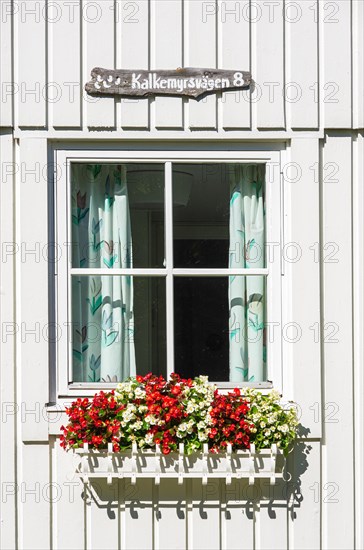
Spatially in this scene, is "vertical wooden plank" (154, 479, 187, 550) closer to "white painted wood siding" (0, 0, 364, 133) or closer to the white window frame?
the white window frame

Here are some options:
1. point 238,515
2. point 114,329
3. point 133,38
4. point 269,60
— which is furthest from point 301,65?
point 238,515

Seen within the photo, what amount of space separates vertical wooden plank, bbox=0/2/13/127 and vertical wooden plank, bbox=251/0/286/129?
1.37m

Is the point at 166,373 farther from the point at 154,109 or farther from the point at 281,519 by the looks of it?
the point at 154,109

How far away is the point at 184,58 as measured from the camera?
5.20 metres

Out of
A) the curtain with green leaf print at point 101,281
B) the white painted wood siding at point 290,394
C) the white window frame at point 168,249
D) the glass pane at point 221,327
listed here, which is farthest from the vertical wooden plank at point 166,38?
the glass pane at point 221,327

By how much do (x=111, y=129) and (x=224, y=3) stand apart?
96 cm

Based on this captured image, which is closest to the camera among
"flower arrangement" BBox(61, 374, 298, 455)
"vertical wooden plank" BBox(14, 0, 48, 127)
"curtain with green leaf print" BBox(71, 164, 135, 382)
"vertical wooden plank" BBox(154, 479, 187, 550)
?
"flower arrangement" BBox(61, 374, 298, 455)

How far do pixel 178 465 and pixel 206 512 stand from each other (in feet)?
1.17

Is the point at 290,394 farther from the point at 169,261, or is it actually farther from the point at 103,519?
the point at 103,519

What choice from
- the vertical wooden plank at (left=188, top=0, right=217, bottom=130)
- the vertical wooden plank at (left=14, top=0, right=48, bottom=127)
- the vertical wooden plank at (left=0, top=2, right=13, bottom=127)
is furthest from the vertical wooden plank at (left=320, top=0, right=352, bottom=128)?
the vertical wooden plank at (left=0, top=2, right=13, bottom=127)

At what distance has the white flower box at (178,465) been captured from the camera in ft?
16.1

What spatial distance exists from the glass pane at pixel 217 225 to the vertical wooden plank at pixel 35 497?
53.1 inches

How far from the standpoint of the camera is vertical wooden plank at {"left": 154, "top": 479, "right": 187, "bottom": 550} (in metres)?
5.05

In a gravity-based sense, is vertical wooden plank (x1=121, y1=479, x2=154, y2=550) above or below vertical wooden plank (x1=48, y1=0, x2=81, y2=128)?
below
